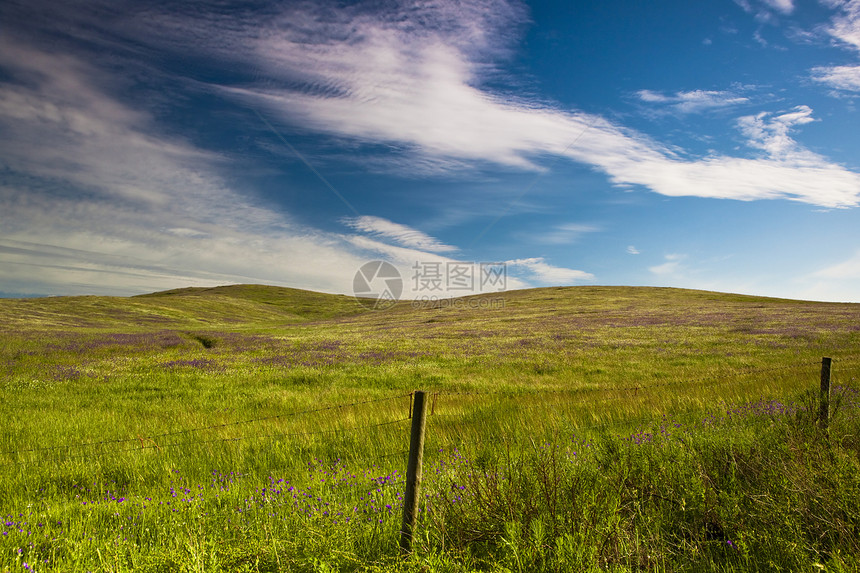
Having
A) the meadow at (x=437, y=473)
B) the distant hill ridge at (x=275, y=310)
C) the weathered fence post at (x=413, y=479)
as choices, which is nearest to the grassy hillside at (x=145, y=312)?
the distant hill ridge at (x=275, y=310)

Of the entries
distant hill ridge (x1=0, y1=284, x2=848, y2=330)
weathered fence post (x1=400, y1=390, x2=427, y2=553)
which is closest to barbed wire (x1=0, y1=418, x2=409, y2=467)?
weathered fence post (x1=400, y1=390, x2=427, y2=553)

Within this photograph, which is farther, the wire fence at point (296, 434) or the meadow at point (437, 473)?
the wire fence at point (296, 434)

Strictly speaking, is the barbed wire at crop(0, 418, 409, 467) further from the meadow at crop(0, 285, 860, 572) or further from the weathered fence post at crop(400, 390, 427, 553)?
the weathered fence post at crop(400, 390, 427, 553)

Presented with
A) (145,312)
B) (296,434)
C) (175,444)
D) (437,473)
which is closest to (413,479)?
(437,473)

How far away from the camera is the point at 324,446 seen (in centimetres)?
748

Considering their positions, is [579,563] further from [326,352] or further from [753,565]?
[326,352]

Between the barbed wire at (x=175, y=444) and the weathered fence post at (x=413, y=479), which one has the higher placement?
the weathered fence post at (x=413, y=479)

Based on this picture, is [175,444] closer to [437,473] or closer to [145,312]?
[437,473]

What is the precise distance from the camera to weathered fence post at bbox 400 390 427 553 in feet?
11.9

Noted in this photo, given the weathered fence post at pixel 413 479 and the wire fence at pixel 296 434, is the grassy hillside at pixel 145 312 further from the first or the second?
the weathered fence post at pixel 413 479

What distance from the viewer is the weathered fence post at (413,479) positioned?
3.62 metres

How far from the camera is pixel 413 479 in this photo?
3703mm

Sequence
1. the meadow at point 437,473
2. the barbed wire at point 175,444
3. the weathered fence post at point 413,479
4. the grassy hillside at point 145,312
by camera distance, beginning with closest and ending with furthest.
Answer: the meadow at point 437,473
the weathered fence post at point 413,479
the barbed wire at point 175,444
the grassy hillside at point 145,312

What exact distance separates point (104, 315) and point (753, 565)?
8321 centimetres
